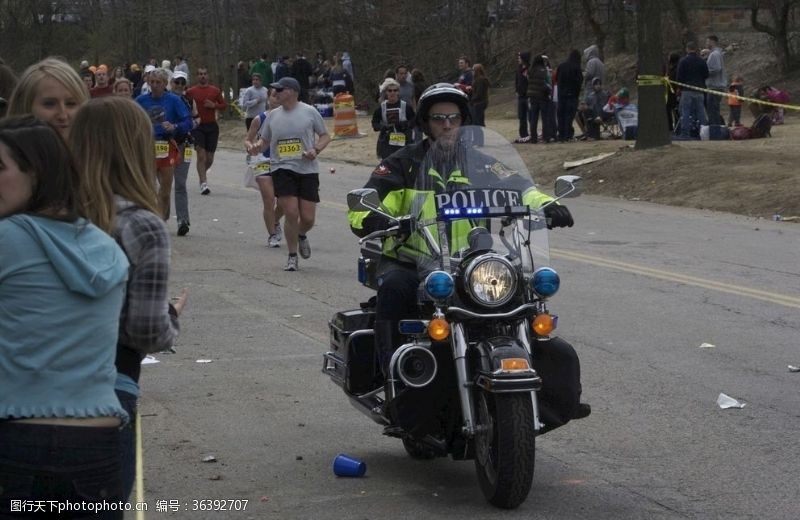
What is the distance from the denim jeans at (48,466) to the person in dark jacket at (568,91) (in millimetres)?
23622

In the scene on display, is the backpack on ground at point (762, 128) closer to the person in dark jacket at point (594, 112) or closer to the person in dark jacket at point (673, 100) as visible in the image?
the person in dark jacket at point (673, 100)

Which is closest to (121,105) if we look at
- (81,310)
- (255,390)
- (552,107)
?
(81,310)

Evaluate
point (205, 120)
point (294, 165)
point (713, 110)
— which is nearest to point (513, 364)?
point (294, 165)

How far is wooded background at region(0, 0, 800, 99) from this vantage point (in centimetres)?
4022

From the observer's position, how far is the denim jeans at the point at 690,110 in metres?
26.1

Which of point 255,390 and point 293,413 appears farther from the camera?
point 255,390

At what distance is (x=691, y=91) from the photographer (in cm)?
2586

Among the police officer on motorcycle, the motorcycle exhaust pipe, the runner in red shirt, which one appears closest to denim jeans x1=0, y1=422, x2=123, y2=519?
the motorcycle exhaust pipe

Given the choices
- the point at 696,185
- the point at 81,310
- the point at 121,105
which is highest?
the point at 121,105

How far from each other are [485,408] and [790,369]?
12.0 feet

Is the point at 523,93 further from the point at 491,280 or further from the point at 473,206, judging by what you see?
the point at 491,280

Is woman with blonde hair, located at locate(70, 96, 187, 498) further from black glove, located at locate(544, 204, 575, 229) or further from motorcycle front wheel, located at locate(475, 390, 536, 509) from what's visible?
black glove, located at locate(544, 204, 575, 229)

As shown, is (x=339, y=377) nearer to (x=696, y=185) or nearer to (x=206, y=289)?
(x=206, y=289)

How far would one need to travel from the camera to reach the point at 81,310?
11.1 ft
